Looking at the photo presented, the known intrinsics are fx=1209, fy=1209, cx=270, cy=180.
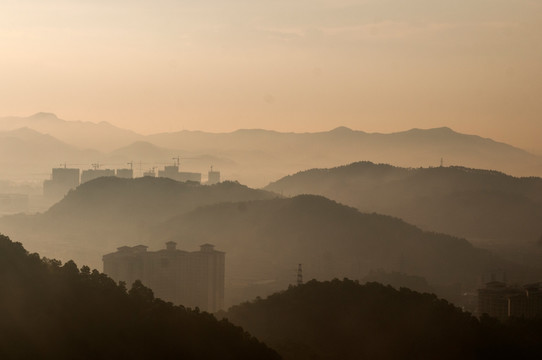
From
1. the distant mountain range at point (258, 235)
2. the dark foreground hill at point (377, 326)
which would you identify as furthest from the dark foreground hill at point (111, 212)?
the dark foreground hill at point (377, 326)

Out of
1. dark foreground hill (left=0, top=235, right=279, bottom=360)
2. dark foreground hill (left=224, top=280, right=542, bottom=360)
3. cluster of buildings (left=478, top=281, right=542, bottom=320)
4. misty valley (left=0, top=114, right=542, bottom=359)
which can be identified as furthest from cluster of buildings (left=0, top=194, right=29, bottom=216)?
dark foreground hill (left=0, top=235, right=279, bottom=360)

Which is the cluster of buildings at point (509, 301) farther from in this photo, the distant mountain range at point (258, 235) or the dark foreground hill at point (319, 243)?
the dark foreground hill at point (319, 243)

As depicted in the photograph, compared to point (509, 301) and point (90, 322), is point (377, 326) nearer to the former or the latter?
point (90, 322)

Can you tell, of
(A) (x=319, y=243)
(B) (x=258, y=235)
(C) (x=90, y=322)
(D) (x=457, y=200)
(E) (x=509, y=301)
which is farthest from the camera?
(D) (x=457, y=200)

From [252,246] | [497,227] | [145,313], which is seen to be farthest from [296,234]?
[145,313]

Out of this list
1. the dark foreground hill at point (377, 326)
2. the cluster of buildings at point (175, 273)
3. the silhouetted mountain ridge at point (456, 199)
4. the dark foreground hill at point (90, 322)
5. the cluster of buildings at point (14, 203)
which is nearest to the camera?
the dark foreground hill at point (90, 322)

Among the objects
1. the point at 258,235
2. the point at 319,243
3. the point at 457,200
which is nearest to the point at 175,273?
the point at 319,243

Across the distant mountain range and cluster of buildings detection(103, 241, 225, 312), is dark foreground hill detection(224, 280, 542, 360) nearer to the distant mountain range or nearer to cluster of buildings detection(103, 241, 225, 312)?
cluster of buildings detection(103, 241, 225, 312)
